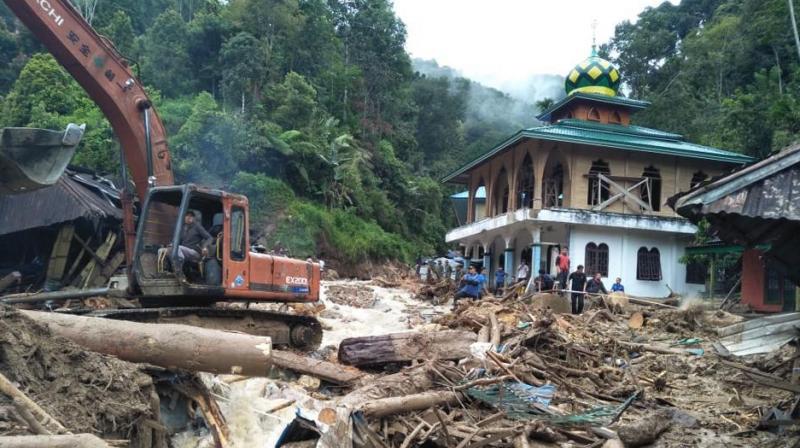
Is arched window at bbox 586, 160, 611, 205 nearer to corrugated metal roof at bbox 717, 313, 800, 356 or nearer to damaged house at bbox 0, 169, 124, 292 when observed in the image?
corrugated metal roof at bbox 717, 313, 800, 356

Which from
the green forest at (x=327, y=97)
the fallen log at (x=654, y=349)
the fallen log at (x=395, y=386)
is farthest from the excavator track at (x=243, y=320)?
the green forest at (x=327, y=97)

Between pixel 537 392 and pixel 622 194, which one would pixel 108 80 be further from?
pixel 622 194

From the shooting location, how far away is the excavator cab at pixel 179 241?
9500 mm

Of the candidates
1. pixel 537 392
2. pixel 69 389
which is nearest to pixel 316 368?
pixel 537 392

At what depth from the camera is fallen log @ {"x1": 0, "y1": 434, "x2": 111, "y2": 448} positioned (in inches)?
146

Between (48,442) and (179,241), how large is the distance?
586 cm

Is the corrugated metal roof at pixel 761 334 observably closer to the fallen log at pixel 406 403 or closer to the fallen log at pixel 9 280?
the fallen log at pixel 406 403

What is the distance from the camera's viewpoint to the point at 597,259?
79.0 feet

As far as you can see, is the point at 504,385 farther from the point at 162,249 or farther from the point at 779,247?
the point at 162,249

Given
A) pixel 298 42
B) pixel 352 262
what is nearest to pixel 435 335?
pixel 352 262

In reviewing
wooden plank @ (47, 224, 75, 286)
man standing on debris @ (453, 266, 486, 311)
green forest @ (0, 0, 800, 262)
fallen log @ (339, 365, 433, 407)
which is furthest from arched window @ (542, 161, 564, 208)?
fallen log @ (339, 365, 433, 407)

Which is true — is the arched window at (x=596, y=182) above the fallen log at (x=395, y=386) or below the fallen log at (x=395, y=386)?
above

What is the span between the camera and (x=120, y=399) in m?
5.77

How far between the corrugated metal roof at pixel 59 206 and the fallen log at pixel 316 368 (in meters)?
7.81
